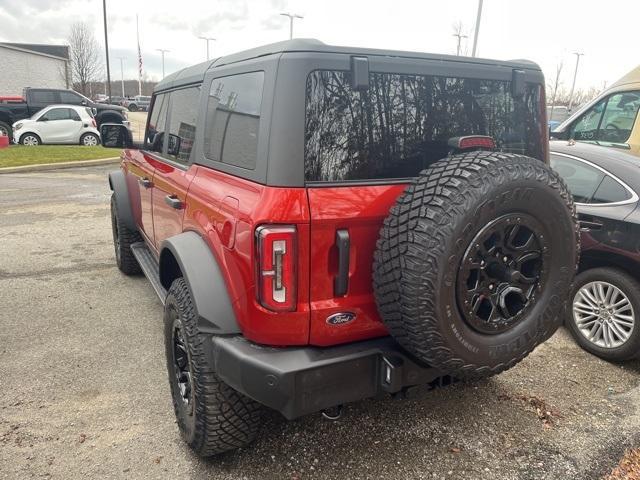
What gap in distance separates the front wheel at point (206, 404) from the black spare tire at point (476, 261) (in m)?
0.82

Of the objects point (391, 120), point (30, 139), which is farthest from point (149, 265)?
point (30, 139)

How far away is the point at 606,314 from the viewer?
3.54m

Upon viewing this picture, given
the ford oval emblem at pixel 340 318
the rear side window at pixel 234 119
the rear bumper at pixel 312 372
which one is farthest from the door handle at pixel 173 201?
the ford oval emblem at pixel 340 318

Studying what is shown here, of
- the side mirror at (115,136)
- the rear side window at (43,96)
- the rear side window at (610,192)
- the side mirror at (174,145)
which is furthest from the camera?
the rear side window at (43,96)

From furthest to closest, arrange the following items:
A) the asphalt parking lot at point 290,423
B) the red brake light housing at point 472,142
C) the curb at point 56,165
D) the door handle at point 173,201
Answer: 1. the curb at point 56,165
2. the door handle at point 173,201
3. the asphalt parking lot at point 290,423
4. the red brake light housing at point 472,142

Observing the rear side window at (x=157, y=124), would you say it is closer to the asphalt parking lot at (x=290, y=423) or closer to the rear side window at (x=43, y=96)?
the asphalt parking lot at (x=290, y=423)

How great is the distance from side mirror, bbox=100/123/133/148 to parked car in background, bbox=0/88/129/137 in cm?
1501

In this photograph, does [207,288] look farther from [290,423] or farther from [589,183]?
[589,183]

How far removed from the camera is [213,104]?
259 centimetres

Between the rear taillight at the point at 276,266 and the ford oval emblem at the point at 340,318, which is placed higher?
the rear taillight at the point at 276,266

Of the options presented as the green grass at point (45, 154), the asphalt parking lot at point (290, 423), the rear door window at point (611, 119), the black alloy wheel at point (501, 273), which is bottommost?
the asphalt parking lot at point (290, 423)

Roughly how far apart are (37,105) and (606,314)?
65.4 feet

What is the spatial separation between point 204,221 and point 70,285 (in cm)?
305

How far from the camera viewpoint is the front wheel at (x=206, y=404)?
2227 mm
